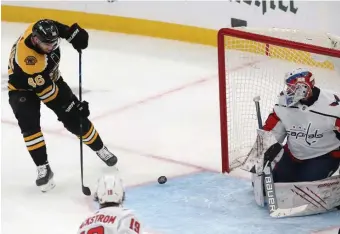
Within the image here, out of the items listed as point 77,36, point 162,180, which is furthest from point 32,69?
point 162,180

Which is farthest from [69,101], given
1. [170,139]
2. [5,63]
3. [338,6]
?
[5,63]

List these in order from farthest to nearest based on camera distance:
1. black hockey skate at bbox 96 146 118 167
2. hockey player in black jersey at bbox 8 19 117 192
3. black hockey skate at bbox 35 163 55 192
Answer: black hockey skate at bbox 96 146 118 167, black hockey skate at bbox 35 163 55 192, hockey player in black jersey at bbox 8 19 117 192

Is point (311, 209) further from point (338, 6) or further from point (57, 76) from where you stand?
point (338, 6)

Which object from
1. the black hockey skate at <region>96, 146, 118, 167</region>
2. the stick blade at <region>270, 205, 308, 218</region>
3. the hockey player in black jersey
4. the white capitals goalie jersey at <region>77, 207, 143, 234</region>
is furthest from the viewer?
the black hockey skate at <region>96, 146, 118, 167</region>

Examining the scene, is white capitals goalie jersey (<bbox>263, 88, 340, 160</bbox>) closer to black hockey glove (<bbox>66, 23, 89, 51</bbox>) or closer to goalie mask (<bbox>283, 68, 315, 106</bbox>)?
goalie mask (<bbox>283, 68, 315, 106</bbox>)

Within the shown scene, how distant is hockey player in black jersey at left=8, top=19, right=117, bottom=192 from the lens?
413cm

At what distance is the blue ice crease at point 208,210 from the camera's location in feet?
12.7

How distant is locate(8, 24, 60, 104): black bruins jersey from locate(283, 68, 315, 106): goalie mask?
44.7 inches

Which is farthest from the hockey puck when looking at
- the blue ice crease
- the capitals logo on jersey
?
the capitals logo on jersey

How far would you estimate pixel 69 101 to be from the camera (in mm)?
4375

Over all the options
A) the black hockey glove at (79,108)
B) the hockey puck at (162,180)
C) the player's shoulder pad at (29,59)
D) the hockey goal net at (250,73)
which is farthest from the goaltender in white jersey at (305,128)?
the player's shoulder pad at (29,59)

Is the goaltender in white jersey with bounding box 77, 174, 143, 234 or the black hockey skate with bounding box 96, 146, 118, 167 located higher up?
the goaltender in white jersey with bounding box 77, 174, 143, 234

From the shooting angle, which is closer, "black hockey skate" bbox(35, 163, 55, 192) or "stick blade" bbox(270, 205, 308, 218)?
"stick blade" bbox(270, 205, 308, 218)

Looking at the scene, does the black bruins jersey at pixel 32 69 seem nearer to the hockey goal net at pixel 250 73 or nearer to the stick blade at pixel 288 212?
the hockey goal net at pixel 250 73
